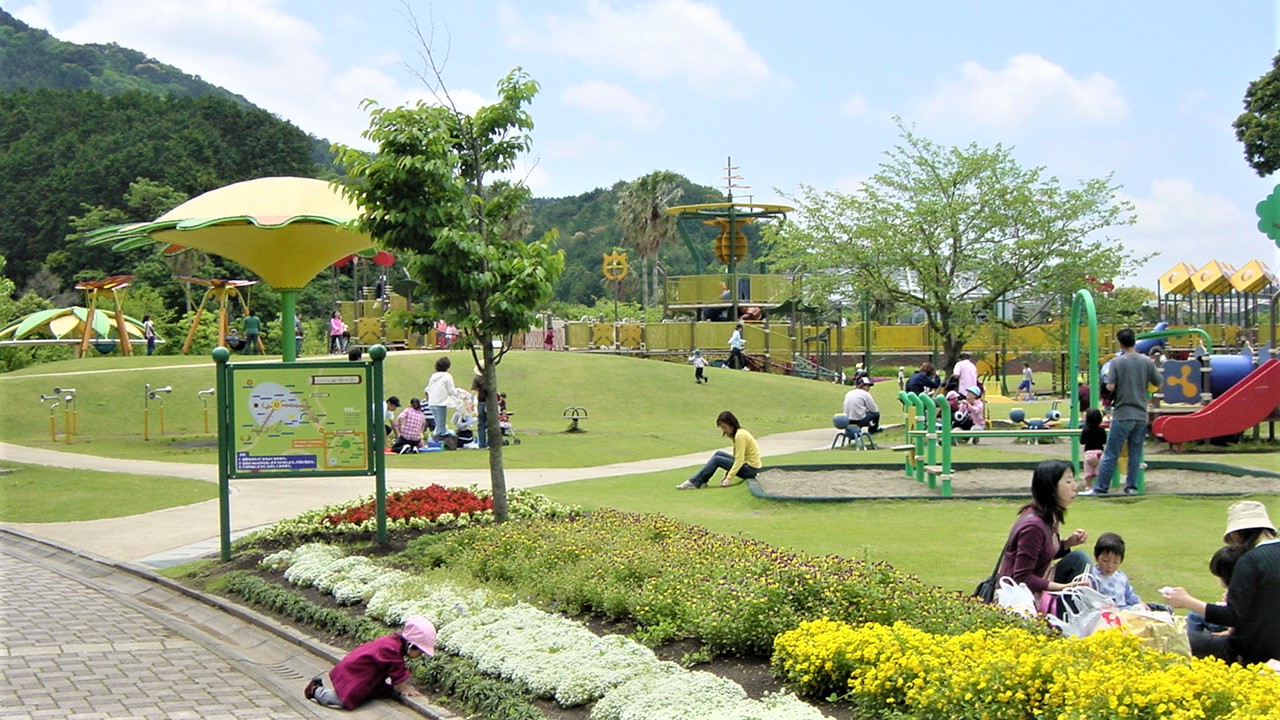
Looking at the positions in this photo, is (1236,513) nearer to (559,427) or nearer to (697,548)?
(697,548)

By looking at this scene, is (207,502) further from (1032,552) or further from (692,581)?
(1032,552)

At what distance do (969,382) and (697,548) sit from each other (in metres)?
14.8

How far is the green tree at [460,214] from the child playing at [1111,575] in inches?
252

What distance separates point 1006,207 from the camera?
2872 centimetres

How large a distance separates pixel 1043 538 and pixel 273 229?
16.0 metres

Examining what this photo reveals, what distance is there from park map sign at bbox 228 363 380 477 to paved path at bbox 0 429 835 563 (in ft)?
5.16

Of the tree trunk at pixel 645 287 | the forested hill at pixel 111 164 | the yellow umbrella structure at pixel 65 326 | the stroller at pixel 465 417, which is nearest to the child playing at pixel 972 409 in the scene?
the stroller at pixel 465 417

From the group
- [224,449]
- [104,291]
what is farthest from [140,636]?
[104,291]

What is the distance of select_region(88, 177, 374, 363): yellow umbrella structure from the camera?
20.5 metres

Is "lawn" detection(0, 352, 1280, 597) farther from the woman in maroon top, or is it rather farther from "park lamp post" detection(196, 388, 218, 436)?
the woman in maroon top

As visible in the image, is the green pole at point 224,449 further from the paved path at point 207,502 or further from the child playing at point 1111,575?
the child playing at point 1111,575

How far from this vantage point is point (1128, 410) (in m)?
14.4

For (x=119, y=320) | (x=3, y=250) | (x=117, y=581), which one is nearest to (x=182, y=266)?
(x=3, y=250)

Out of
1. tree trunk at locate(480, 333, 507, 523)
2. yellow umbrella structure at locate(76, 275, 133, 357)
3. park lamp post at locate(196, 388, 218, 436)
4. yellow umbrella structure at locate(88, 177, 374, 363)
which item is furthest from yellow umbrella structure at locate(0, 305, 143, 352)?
tree trunk at locate(480, 333, 507, 523)
